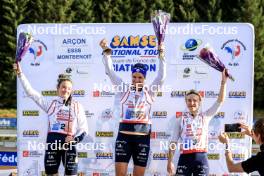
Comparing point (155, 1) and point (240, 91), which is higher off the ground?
point (155, 1)

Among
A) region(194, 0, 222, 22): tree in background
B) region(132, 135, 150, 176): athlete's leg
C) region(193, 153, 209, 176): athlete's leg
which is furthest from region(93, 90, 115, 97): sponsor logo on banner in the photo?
region(194, 0, 222, 22): tree in background

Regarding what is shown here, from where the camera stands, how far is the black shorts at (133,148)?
5.64 m

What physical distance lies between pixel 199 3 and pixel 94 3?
6.97 meters

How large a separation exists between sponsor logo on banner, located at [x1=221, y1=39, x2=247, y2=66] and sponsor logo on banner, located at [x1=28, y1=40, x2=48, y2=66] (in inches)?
83.2

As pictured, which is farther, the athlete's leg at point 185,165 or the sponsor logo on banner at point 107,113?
the sponsor logo on banner at point 107,113

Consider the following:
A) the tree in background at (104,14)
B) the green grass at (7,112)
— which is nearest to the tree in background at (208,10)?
the tree in background at (104,14)

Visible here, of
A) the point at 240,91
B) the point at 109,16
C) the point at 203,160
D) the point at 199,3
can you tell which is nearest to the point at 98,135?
the point at 203,160

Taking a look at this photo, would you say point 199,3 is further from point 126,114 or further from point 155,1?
point 126,114

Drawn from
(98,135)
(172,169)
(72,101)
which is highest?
(72,101)

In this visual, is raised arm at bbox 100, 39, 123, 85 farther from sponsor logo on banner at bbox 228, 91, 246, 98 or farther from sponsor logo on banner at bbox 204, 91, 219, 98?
sponsor logo on banner at bbox 228, 91, 246, 98

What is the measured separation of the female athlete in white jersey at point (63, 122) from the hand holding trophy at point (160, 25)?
1131 millimetres

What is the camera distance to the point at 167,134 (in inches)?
227

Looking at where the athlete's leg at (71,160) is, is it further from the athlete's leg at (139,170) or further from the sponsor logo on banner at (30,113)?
the athlete's leg at (139,170)

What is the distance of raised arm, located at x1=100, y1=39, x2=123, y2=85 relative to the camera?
564 centimetres
